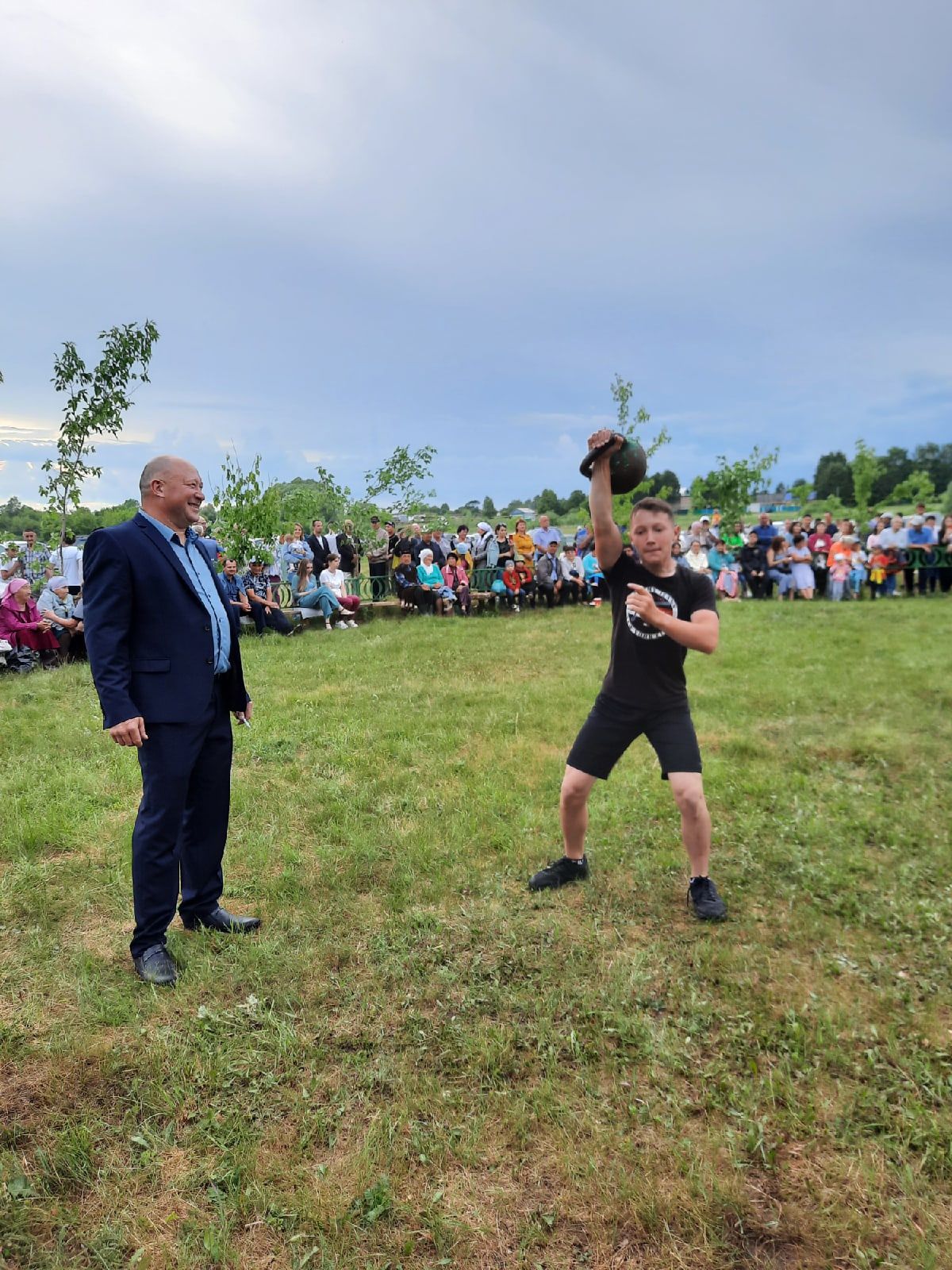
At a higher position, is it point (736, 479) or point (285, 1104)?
point (736, 479)

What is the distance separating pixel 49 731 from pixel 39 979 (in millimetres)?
4467

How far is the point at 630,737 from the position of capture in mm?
4023

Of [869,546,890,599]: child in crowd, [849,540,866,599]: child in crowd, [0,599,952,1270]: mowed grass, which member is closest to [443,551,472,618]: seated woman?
Result: [849,540,866,599]: child in crowd

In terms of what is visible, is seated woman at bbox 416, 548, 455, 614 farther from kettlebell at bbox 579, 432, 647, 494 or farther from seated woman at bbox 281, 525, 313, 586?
kettlebell at bbox 579, 432, 647, 494

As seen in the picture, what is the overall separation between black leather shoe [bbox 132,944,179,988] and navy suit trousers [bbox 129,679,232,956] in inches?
1.3

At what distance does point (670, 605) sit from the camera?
3.83 meters

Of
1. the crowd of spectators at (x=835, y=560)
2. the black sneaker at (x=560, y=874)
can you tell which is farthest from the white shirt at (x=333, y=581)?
the black sneaker at (x=560, y=874)

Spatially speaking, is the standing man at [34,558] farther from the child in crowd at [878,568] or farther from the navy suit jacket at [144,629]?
the child in crowd at [878,568]

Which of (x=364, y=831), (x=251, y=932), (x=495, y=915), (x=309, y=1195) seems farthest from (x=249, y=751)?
(x=309, y=1195)

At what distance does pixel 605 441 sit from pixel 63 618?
10643 mm

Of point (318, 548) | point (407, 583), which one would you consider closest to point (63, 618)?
point (318, 548)

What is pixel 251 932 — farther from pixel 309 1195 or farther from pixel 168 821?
pixel 309 1195

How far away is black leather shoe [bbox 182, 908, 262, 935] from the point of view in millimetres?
3875

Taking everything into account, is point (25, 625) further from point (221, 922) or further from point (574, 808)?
point (574, 808)
